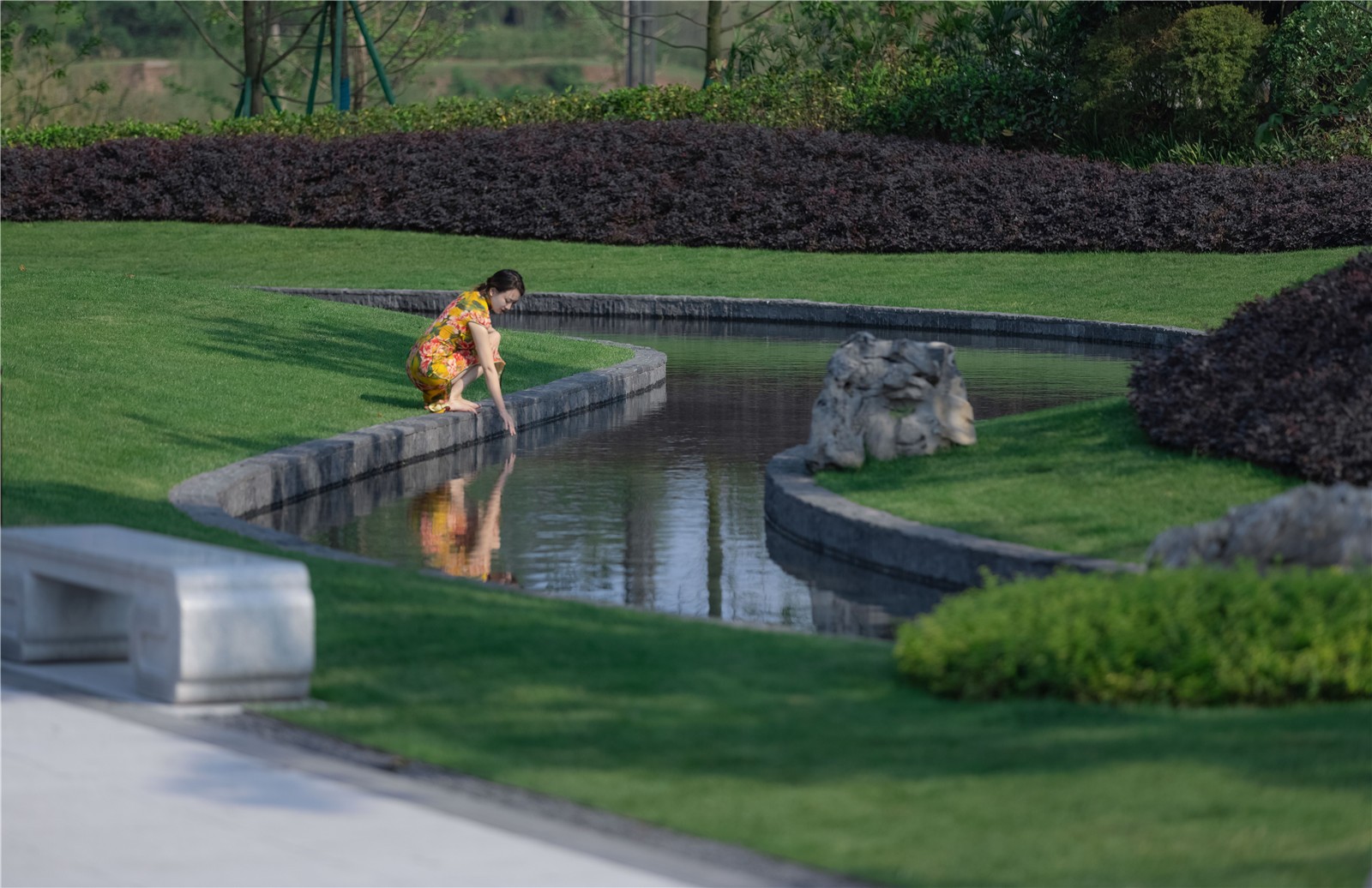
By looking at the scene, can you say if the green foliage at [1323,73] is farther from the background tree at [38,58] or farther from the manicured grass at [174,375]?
the background tree at [38,58]

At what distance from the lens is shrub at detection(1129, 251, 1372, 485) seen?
10.5m

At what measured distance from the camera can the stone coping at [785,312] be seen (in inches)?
899

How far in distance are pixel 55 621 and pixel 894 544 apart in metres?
4.63

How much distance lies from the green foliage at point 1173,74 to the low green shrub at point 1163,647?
84.5ft

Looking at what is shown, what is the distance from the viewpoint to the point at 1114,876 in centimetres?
479

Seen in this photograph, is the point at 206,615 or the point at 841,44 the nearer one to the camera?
the point at 206,615

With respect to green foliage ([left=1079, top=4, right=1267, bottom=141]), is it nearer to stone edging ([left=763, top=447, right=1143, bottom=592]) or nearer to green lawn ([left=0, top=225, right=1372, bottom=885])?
stone edging ([left=763, top=447, right=1143, bottom=592])

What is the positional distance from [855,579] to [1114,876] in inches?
211

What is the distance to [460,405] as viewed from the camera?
1462 cm

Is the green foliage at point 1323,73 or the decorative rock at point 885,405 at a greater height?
the green foliage at point 1323,73

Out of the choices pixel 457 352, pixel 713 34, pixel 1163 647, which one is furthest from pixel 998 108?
pixel 1163 647

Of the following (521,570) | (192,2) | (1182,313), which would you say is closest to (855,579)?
(521,570)

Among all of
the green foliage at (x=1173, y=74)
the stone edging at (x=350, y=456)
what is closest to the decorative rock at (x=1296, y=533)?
the stone edging at (x=350, y=456)

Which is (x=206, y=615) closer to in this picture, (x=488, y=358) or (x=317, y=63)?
(x=488, y=358)
